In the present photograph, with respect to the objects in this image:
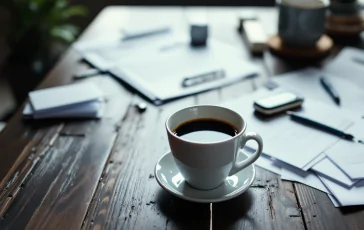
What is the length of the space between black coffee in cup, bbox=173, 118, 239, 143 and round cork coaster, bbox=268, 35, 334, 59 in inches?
19.5

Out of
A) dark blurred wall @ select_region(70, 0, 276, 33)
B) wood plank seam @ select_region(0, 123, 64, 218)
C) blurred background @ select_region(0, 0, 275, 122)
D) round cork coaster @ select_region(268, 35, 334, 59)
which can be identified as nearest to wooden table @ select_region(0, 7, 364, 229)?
wood plank seam @ select_region(0, 123, 64, 218)

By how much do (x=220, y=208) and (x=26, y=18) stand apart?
1.63m

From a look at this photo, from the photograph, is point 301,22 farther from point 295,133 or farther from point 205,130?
point 205,130

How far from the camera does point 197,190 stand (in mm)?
533

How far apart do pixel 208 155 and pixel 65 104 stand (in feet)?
1.23

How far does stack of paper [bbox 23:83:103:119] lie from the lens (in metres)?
0.74

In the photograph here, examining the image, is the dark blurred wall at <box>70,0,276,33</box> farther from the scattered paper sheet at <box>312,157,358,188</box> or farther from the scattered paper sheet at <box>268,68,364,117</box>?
the scattered paper sheet at <box>312,157,358,188</box>

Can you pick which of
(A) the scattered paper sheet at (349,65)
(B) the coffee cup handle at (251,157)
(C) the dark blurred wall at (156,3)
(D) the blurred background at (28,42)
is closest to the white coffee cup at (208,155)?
(B) the coffee cup handle at (251,157)

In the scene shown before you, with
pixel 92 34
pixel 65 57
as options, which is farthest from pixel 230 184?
pixel 92 34

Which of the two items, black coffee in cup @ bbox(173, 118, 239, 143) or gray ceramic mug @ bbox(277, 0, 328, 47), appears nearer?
black coffee in cup @ bbox(173, 118, 239, 143)

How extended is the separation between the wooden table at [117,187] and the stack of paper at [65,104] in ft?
0.06

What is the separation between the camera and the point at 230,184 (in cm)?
54

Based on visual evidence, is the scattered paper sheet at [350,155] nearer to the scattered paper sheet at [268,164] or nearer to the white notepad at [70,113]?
the scattered paper sheet at [268,164]

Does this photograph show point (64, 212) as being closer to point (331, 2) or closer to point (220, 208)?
point (220, 208)
